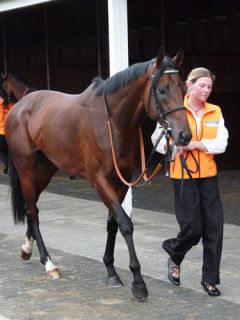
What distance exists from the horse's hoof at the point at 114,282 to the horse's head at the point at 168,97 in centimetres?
142

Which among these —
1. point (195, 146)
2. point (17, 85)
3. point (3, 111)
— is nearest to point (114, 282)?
point (195, 146)

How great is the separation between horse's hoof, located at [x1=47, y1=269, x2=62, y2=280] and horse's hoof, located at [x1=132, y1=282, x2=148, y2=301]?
0.97 m

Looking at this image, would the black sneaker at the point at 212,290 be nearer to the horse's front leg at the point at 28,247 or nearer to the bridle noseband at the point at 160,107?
the bridle noseband at the point at 160,107

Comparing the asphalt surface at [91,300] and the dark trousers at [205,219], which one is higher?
the dark trousers at [205,219]

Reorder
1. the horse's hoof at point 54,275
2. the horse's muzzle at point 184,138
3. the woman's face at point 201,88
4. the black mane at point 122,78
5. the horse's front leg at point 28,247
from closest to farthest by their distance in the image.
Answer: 1. the horse's muzzle at point 184,138
2. the woman's face at point 201,88
3. the black mane at point 122,78
4. the horse's hoof at point 54,275
5. the horse's front leg at point 28,247

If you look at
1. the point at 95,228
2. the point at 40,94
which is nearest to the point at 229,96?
the point at 95,228

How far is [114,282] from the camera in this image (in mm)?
5277

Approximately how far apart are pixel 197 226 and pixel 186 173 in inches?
16.1

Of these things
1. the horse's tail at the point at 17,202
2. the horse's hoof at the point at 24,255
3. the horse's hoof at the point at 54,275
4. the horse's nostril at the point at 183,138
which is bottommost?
the horse's hoof at the point at 24,255

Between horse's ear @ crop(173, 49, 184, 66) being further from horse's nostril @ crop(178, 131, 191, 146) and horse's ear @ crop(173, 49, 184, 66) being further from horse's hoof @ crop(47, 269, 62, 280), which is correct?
horse's hoof @ crop(47, 269, 62, 280)

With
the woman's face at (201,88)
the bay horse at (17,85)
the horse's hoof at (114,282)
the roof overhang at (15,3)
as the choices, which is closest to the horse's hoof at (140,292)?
the horse's hoof at (114,282)

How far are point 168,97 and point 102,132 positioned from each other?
75 centimetres

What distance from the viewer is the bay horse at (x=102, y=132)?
15.3 feet

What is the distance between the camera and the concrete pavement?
4.64 meters
